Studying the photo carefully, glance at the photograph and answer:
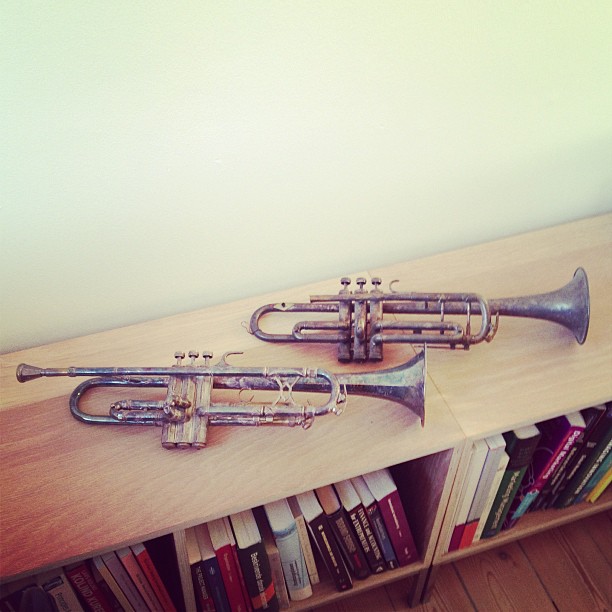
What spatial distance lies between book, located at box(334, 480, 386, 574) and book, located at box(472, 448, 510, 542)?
252 millimetres

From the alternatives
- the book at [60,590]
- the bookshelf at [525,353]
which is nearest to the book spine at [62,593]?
the book at [60,590]

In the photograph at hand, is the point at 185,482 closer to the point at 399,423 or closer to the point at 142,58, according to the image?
the point at 399,423

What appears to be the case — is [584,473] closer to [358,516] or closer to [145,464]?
[358,516]

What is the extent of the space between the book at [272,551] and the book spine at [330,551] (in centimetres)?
9

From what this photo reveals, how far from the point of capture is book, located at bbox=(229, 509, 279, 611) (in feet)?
3.65

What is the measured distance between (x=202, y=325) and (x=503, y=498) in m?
0.77

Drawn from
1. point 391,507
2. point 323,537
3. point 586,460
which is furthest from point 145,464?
point 586,460

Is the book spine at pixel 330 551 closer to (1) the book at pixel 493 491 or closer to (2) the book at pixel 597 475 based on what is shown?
(1) the book at pixel 493 491

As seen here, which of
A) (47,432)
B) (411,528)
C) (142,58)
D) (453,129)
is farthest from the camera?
(411,528)

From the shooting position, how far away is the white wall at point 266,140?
975 millimetres

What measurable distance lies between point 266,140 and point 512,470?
2.80 feet

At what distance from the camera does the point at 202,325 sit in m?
1.26

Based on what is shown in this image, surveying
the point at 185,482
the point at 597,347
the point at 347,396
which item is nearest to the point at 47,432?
the point at 185,482

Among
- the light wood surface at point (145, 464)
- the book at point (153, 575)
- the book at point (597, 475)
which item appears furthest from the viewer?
the book at point (597, 475)
